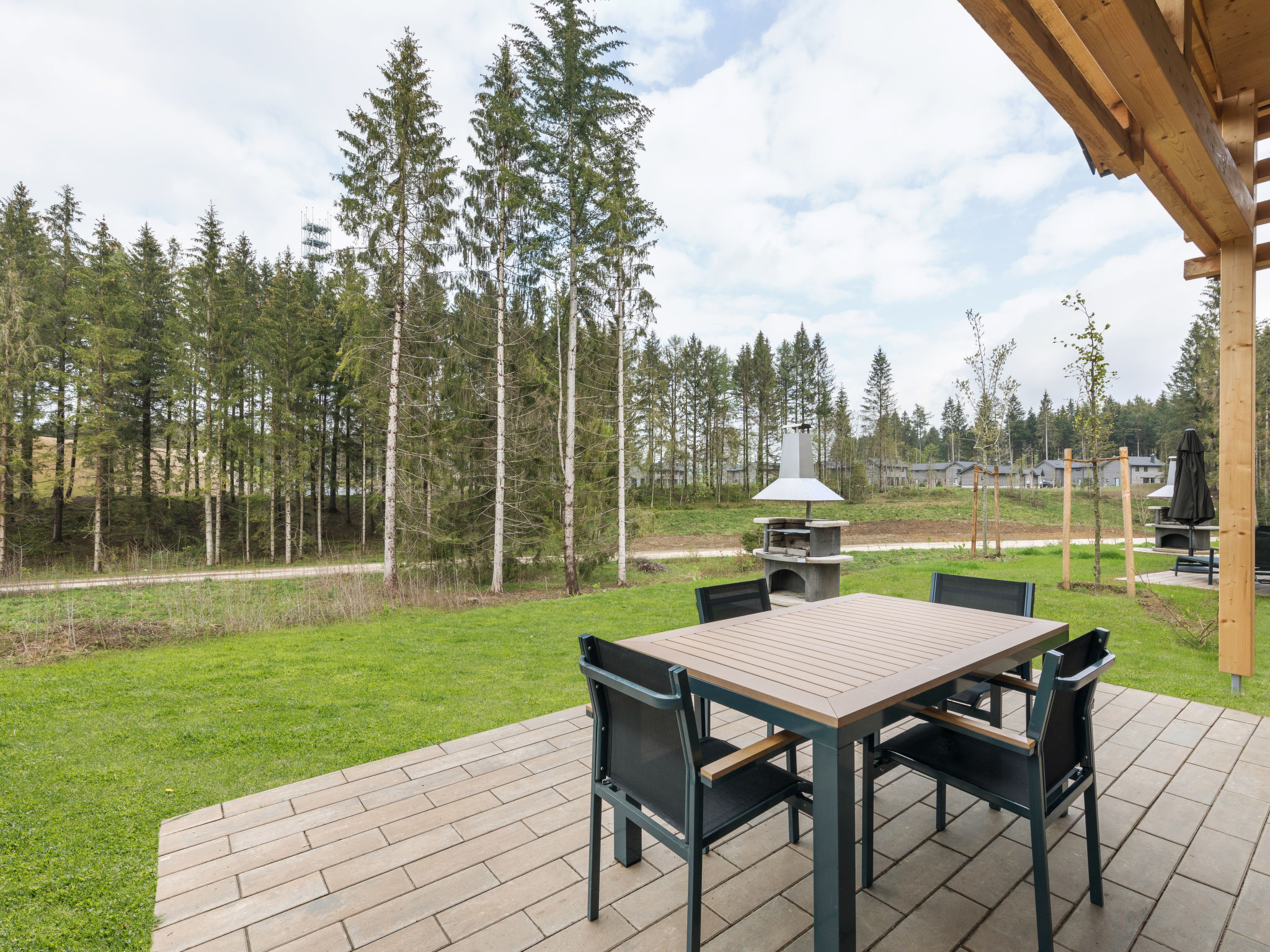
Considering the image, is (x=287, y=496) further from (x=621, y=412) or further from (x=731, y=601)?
(x=731, y=601)

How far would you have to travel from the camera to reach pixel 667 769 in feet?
4.76

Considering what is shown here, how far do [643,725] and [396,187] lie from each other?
988 centimetres

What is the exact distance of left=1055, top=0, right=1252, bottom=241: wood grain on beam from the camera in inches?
62.6

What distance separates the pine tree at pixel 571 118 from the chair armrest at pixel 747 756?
7369mm

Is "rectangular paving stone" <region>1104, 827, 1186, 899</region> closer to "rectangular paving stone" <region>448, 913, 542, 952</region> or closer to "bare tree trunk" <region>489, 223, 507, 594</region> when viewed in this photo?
"rectangular paving stone" <region>448, 913, 542, 952</region>

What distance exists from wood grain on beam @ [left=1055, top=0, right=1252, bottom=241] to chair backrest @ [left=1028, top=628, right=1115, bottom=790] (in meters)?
1.78

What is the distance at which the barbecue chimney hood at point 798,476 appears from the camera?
5688 millimetres

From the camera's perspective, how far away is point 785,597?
6.29 metres

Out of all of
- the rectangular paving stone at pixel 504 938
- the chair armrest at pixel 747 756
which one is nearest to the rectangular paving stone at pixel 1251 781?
the rectangular paving stone at pixel 504 938

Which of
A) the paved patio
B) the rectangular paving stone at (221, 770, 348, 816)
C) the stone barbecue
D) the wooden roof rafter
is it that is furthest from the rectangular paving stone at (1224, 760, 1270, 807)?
the stone barbecue

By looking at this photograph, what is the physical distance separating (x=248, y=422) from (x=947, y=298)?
19.3 m

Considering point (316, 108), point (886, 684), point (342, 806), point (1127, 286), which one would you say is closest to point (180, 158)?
point (316, 108)

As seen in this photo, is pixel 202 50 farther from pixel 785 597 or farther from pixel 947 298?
pixel 947 298

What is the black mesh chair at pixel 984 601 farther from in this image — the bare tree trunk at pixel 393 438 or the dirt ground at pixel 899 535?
the dirt ground at pixel 899 535
